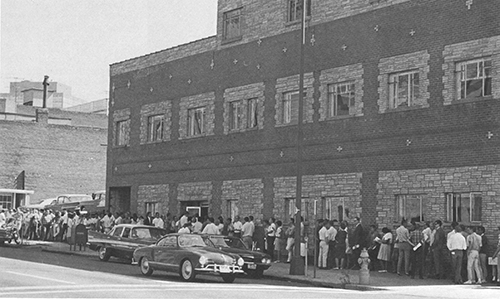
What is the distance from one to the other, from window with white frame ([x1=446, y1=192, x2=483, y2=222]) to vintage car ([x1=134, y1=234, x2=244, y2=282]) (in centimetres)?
827

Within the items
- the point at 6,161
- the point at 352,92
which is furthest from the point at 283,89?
the point at 6,161

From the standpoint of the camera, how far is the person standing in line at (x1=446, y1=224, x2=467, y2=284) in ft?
81.6

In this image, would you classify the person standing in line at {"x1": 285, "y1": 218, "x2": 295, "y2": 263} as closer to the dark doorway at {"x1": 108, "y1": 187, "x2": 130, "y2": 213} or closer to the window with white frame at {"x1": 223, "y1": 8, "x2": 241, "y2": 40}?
the window with white frame at {"x1": 223, "y1": 8, "x2": 241, "y2": 40}

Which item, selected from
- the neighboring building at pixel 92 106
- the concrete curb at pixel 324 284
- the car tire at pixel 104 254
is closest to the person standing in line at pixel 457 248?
the concrete curb at pixel 324 284

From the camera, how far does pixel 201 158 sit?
39875mm

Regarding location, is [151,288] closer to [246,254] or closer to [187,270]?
[187,270]

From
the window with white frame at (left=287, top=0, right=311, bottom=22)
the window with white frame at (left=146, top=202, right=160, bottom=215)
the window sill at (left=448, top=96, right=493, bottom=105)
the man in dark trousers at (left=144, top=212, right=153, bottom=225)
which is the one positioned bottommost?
the man in dark trousers at (left=144, top=212, right=153, bottom=225)

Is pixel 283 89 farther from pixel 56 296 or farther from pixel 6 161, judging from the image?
pixel 6 161

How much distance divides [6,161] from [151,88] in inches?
1157

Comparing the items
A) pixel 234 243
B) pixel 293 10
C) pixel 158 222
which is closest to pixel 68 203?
pixel 158 222

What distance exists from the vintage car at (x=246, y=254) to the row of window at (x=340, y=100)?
8346 mm

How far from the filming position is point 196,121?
40844 millimetres

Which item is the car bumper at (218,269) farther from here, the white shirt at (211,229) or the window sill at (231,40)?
the window sill at (231,40)

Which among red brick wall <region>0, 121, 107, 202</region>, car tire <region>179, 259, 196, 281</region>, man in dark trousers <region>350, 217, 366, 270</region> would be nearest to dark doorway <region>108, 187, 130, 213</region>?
man in dark trousers <region>350, 217, 366, 270</region>
